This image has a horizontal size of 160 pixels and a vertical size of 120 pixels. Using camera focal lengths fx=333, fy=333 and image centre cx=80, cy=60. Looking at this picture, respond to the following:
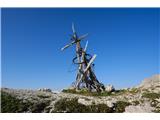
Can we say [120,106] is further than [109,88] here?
No

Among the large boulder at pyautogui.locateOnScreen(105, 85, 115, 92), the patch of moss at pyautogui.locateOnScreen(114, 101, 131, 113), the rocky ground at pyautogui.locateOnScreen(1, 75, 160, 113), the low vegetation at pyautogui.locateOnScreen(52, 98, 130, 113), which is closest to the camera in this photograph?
the rocky ground at pyautogui.locateOnScreen(1, 75, 160, 113)

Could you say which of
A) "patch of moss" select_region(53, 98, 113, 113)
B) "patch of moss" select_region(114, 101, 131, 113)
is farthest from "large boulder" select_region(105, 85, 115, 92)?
"patch of moss" select_region(53, 98, 113, 113)

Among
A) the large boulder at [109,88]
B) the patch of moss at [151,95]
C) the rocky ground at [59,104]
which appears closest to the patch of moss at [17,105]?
the rocky ground at [59,104]

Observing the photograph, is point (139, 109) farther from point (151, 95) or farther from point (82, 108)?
point (151, 95)

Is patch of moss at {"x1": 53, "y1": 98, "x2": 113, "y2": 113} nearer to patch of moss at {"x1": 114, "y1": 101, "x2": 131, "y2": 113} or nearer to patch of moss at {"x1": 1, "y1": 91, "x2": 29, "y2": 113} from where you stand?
patch of moss at {"x1": 114, "y1": 101, "x2": 131, "y2": 113}

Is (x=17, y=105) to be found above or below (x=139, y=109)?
above

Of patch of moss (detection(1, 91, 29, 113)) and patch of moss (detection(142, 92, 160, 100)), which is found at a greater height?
patch of moss (detection(142, 92, 160, 100))

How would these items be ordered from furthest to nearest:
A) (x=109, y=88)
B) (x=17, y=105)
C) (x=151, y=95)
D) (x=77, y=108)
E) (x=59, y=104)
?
(x=109, y=88) → (x=151, y=95) → (x=59, y=104) → (x=77, y=108) → (x=17, y=105)

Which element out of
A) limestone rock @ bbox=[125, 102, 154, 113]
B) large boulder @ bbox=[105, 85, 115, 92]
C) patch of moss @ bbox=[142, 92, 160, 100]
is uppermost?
large boulder @ bbox=[105, 85, 115, 92]

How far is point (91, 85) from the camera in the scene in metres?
21.7

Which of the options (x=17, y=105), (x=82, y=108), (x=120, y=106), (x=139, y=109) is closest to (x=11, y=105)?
(x=17, y=105)

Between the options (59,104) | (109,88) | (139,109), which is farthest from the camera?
(109,88)

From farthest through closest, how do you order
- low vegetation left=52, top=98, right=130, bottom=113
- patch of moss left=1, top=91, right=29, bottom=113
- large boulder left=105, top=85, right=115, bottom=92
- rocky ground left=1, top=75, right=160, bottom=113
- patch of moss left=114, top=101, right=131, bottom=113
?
1. large boulder left=105, top=85, right=115, bottom=92
2. patch of moss left=114, top=101, right=131, bottom=113
3. low vegetation left=52, top=98, right=130, bottom=113
4. rocky ground left=1, top=75, right=160, bottom=113
5. patch of moss left=1, top=91, right=29, bottom=113
